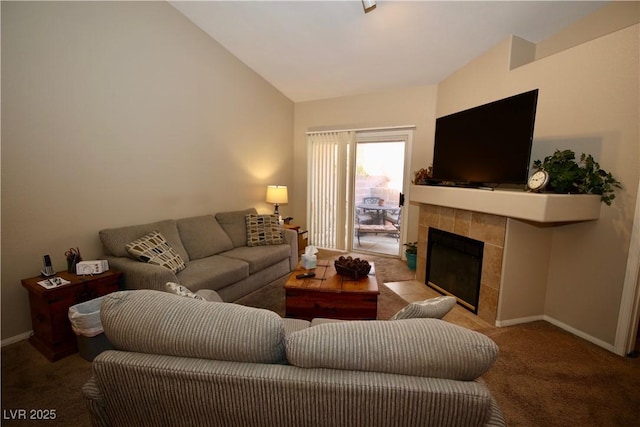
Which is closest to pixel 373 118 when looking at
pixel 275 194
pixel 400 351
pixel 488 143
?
pixel 275 194

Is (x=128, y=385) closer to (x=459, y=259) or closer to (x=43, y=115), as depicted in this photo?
(x=43, y=115)

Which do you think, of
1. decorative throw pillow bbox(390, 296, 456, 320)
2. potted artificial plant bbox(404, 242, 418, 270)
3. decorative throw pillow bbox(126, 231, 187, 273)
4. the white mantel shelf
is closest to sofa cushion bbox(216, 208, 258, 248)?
decorative throw pillow bbox(126, 231, 187, 273)

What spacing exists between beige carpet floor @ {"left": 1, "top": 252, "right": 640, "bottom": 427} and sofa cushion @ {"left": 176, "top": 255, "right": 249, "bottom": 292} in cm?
84

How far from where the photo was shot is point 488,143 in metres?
2.67

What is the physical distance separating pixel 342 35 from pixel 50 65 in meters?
2.72

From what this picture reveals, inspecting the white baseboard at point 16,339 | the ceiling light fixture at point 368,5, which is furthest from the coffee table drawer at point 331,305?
the ceiling light fixture at point 368,5

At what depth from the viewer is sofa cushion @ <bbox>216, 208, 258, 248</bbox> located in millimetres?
3592

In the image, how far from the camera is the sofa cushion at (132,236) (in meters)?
2.49

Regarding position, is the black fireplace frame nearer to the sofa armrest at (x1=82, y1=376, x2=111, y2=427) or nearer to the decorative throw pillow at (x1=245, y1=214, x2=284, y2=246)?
the decorative throw pillow at (x1=245, y1=214, x2=284, y2=246)

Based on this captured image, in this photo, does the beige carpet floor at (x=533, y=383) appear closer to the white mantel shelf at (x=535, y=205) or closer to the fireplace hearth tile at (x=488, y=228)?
the fireplace hearth tile at (x=488, y=228)

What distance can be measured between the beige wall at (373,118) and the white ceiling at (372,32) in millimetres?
262

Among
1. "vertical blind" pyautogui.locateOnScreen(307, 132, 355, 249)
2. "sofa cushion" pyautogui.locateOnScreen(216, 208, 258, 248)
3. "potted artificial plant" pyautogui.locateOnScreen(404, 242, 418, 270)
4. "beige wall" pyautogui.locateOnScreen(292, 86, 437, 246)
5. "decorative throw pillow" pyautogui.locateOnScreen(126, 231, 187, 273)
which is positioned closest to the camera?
"decorative throw pillow" pyautogui.locateOnScreen(126, 231, 187, 273)

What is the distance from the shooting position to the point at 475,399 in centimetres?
84

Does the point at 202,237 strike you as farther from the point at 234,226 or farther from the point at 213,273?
the point at 213,273
